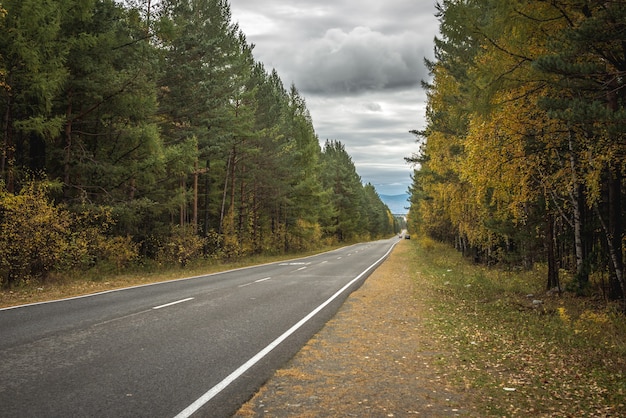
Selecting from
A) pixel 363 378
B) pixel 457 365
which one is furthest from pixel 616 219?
pixel 363 378

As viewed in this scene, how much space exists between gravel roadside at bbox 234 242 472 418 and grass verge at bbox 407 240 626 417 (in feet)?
1.10

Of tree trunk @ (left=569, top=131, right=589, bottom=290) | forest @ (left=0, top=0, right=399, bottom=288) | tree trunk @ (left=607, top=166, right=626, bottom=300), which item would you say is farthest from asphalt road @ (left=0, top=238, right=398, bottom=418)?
tree trunk @ (left=569, top=131, right=589, bottom=290)

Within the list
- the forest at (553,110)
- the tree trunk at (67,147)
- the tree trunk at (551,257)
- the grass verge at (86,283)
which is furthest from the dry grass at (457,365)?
the tree trunk at (67,147)

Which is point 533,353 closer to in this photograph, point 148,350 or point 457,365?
point 457,365

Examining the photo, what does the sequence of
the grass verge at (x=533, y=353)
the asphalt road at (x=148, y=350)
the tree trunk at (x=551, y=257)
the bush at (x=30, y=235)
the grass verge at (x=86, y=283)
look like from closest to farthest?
the asphalt road at (x=148, y=350) < the grass verge at (x=533, y=353) < the grass verge at (x=86, y=283) < the tree trunk at (x=551, y=257) < the bush at (x=30, y=235)

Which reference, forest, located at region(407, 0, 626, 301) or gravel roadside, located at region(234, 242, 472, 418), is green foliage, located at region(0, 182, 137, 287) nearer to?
gravel roadside, located at region(234, 242, 472, 418)

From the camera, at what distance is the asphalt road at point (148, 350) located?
442 cm

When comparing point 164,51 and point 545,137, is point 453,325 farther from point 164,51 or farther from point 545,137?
point 164,51

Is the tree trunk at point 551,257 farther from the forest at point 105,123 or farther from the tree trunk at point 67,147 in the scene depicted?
the tree trunk at point 67,147

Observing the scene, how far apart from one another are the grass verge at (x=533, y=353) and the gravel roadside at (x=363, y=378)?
1.10 ft

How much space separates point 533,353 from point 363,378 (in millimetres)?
3230

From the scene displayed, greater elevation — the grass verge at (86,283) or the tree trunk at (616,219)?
the tree trunk at (616,219)

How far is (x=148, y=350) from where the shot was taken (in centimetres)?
634

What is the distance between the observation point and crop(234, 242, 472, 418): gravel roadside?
4.46 meters
